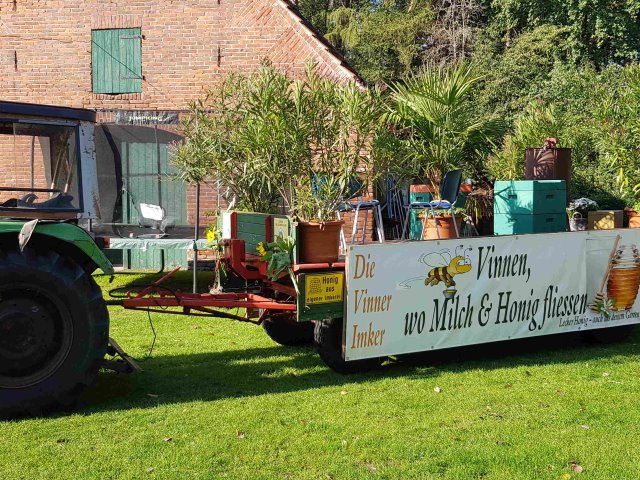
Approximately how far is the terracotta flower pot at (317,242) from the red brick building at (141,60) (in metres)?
6.13

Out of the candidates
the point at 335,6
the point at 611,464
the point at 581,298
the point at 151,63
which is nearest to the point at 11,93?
the point at 151,63

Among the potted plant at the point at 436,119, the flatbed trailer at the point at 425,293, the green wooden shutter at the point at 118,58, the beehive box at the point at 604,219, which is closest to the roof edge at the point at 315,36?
the green wooden shutter at the point at 118,58

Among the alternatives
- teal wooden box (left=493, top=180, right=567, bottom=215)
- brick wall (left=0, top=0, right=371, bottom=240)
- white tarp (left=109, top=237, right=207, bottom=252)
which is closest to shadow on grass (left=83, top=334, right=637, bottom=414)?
teal wooden box (left=493, top=180, right=567, bottom=215)

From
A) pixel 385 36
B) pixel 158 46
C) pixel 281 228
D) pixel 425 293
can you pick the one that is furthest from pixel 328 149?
pixel 385 36

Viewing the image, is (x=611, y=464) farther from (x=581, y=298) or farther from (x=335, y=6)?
(x=335, y=6)

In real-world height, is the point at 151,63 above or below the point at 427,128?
above

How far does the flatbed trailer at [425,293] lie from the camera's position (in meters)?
5.67

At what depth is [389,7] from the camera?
25156 millimetres

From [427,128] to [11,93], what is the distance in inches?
326

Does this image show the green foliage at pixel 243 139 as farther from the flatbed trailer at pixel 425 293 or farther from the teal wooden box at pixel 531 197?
the teal wooden box at pixel 531 197

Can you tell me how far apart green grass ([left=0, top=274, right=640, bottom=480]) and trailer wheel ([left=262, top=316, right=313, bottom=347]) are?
7.4 inches

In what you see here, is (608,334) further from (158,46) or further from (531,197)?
(158,46)

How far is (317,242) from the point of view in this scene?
5.79m

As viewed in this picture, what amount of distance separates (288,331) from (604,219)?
394 centimetres
